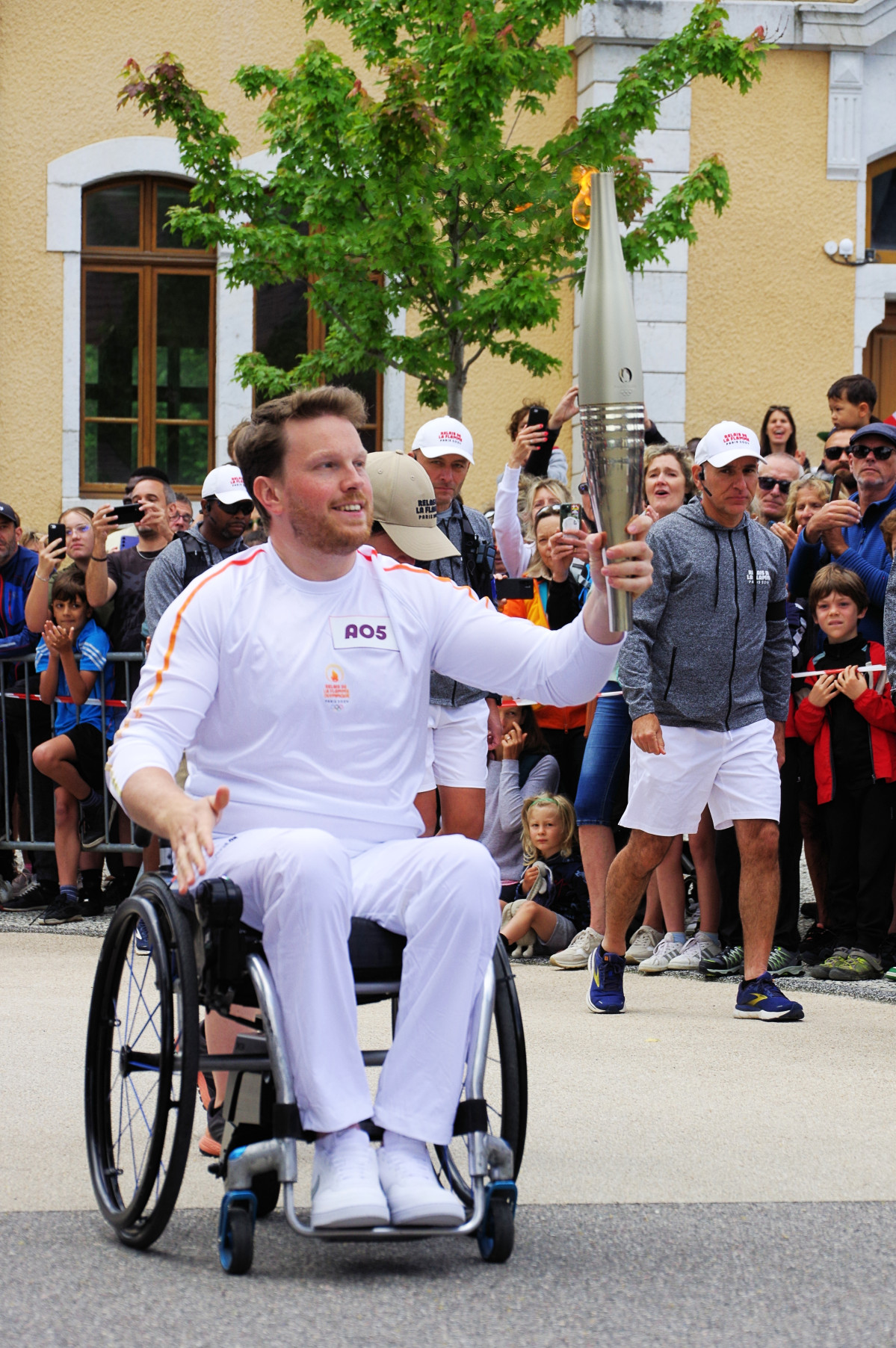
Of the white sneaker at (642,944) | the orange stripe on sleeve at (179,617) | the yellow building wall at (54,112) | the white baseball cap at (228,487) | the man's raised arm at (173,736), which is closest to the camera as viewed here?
the man's raised arm at (173,736)

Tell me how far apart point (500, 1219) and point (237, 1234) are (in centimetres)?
50

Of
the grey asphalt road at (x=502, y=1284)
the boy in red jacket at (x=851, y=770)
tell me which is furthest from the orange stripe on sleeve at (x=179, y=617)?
the boy in red jacket at (x=851, y=770)

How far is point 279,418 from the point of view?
411cm

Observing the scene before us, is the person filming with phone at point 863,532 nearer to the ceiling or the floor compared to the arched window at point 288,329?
nearer to the floor

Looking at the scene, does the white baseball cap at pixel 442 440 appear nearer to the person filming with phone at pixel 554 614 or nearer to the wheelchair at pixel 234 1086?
the person filming with phone at pixel 554 614

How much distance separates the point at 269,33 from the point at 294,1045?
43.7 ft

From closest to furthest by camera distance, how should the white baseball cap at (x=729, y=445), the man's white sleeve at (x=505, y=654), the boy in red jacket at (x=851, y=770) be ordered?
the man's white sleeve at (x=505, y=654)
the white baseball cap at (x=729, y=445)
the boy in red jacket at (x=851, y=770)

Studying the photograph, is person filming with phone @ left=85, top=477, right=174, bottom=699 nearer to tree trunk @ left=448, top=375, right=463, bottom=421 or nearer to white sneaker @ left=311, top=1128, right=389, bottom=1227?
tree trunk @ left=448, top=375, right=463, bottom=421

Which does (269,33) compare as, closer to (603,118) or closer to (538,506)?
(603,118)

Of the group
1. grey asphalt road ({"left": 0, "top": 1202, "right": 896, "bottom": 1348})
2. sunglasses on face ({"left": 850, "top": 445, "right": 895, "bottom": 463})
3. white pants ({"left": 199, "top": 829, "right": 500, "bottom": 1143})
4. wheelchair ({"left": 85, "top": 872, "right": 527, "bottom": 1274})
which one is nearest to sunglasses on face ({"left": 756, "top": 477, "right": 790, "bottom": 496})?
sunglasses on face ({"left": 850, "top": 445, "right": 895, "bottom": 463})

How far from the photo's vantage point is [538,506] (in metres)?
8.92

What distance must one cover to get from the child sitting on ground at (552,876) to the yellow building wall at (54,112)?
8.24 meters

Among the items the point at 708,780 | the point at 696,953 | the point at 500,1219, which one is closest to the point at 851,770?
the point at 696,953

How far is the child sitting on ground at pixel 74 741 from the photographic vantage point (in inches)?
351
